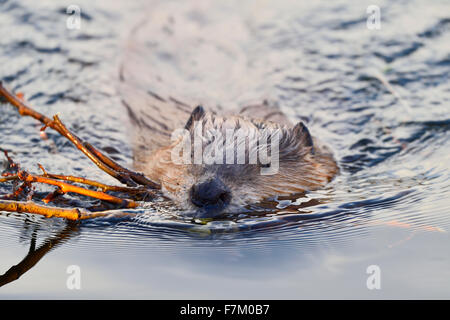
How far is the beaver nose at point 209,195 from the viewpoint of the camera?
3389mm

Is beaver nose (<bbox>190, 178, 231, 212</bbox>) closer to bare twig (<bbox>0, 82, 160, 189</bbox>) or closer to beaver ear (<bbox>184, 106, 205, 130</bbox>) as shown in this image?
bare twig (<bbox>0, 82, 160, 189</bbox>)

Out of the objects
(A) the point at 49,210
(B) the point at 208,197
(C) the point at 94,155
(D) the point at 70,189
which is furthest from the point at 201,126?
(A) the point at 49,210

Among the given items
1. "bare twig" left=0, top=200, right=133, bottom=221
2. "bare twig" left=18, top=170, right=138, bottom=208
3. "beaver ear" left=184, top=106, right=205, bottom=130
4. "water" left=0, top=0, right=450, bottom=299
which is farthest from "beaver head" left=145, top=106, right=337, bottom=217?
"bare twig" left=0, top=200, right=133, bottom=221

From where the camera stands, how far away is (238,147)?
4.01 meters

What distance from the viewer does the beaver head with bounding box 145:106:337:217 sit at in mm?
3523

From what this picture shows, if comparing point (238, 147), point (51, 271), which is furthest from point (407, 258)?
point (51, 271)

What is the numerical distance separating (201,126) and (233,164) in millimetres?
629

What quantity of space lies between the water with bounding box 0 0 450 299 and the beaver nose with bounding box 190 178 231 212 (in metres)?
0.12

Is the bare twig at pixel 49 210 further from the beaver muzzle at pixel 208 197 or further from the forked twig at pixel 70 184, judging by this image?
the beaver muzzle at pixel 208 197

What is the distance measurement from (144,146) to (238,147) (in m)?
1.24

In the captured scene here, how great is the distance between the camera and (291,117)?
574 cm

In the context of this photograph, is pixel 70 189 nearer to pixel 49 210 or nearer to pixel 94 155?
pixel 49 210
